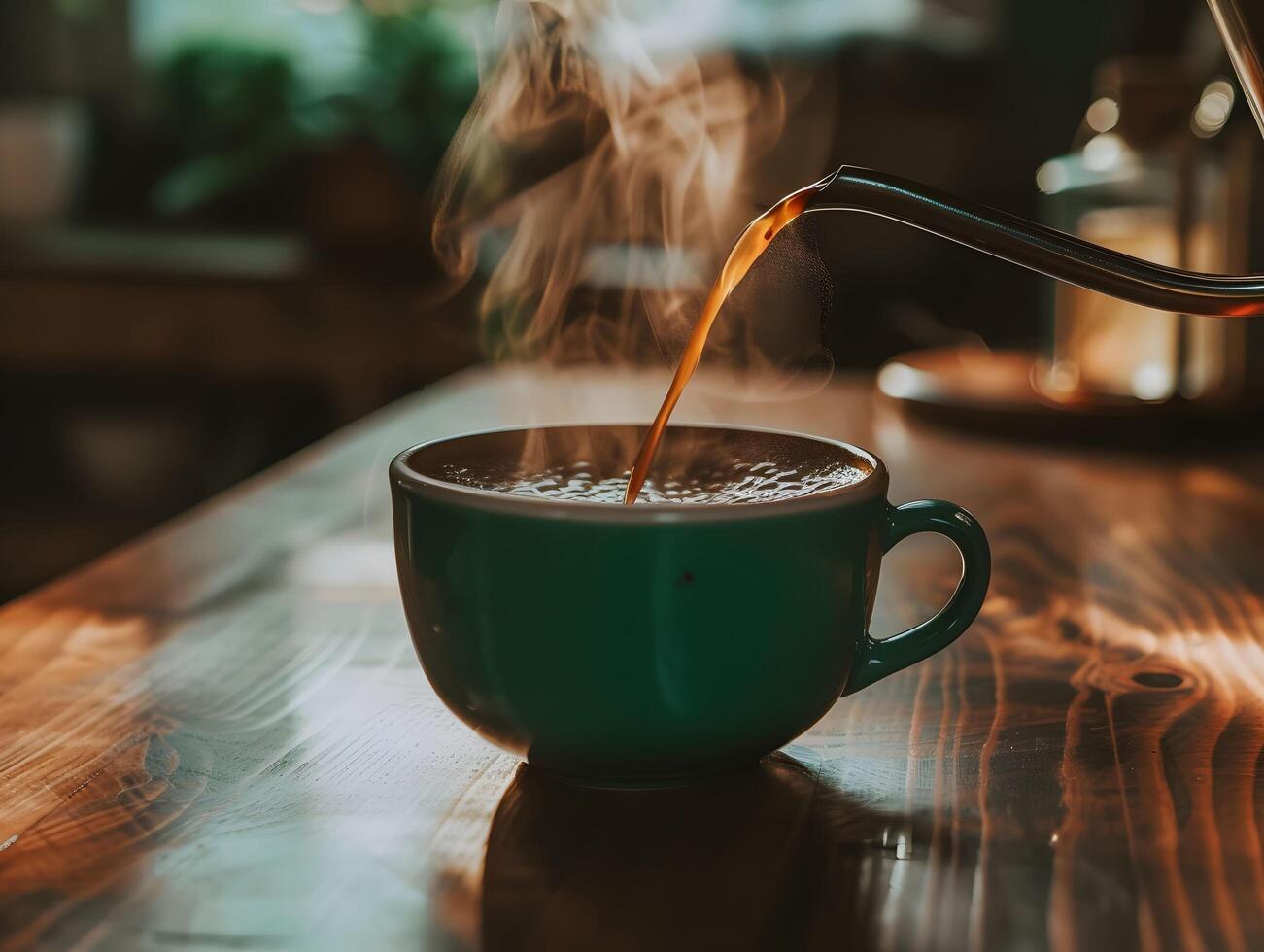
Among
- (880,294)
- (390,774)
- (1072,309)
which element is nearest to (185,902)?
(390,774)

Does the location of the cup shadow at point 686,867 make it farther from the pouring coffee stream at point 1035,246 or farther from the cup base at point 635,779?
the pouring coffee stream at point 1035,246

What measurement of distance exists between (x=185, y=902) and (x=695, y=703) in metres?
0.15

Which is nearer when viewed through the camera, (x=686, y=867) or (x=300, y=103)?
(x=686, y=867)

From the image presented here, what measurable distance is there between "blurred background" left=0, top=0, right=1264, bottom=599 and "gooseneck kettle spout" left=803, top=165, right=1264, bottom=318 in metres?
1.40

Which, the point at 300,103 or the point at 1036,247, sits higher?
the point at 300,103

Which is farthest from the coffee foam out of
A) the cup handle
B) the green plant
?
the green plant

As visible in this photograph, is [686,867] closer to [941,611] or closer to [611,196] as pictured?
[941,611]

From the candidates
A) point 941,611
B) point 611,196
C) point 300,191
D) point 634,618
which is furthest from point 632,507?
point 300,191

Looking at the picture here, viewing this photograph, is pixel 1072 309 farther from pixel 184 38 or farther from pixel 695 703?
pixel 184 38

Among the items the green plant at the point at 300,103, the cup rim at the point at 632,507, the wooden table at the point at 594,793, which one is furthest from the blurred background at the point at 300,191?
the cup rim at the point at 632,507

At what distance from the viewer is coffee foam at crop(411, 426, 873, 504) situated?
1.59ft

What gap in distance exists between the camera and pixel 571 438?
0.51 m

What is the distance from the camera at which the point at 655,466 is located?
54cm

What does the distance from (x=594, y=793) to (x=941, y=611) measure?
0.14 meters
